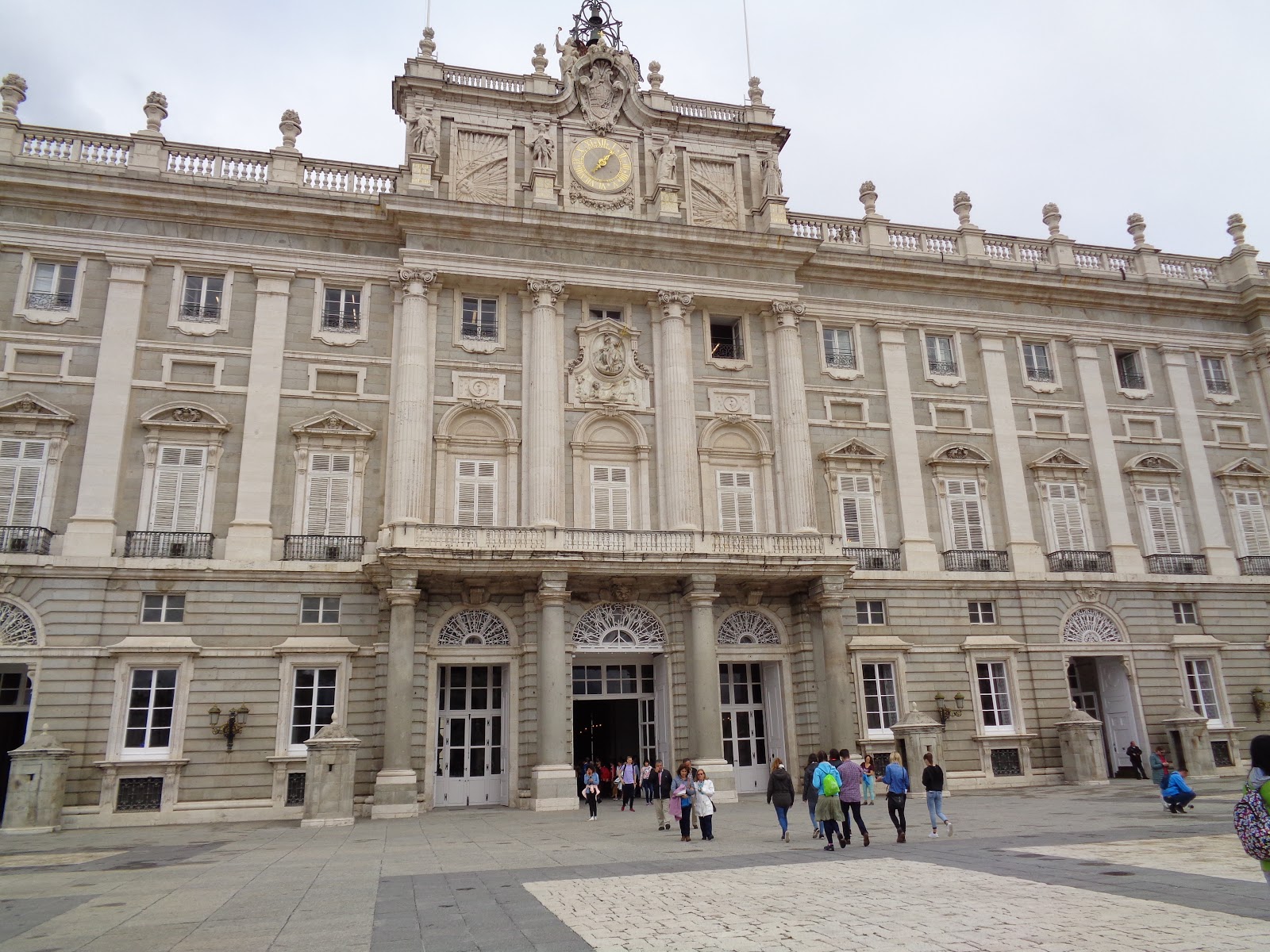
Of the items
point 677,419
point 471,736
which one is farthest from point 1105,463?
point 471,736

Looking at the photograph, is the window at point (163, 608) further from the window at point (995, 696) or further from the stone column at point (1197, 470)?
the stone column at point (1197, 470)

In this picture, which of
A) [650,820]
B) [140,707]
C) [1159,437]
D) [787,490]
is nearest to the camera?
[650,820]

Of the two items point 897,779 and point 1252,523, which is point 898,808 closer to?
point 897,779

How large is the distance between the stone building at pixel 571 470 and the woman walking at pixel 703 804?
7.86 meters

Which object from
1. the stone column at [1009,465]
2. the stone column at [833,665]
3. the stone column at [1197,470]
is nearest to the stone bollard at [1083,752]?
the stone column at [1009,465]

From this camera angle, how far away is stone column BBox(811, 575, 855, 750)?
2608 cm

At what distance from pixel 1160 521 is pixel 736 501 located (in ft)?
52.0

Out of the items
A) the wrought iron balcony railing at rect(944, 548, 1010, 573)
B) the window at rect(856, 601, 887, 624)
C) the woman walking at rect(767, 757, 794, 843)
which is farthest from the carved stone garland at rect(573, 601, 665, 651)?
the woman walking at rect(767, 757, 794, 843)

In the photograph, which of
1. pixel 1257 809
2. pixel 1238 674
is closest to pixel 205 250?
pixel 1257 809

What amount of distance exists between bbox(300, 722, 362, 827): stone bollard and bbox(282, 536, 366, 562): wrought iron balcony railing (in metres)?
5.43

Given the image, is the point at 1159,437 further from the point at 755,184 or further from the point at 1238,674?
the point at 755,184

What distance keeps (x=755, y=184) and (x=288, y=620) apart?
21.0 m

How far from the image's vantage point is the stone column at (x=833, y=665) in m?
26.1

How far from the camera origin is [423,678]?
24.9m
